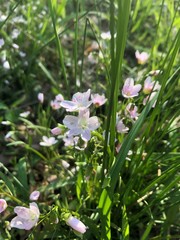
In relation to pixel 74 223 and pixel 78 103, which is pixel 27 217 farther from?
pixel 78 103

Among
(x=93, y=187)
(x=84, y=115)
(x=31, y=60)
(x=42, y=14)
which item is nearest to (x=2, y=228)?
(x=93, y=187)

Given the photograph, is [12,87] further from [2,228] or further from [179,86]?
[2,228]

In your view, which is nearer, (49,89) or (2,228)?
(2,228)

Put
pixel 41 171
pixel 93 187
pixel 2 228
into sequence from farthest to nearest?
pixel 41 171, pixel 93 187, pixel 2 228

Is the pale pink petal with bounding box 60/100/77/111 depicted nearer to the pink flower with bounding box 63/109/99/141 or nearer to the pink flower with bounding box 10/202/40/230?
the pink flower with bounding box 63/109/99/141

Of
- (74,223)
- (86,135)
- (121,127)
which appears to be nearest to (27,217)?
(74,223)

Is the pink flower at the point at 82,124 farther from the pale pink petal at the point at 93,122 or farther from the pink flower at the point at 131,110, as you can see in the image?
the pink flower at the point at 131,110

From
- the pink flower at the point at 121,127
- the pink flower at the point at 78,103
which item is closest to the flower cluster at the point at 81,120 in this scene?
the pink flower at the point at 78,103

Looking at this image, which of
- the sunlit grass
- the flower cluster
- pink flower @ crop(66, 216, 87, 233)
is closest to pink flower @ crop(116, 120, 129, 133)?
the sunlit grass
